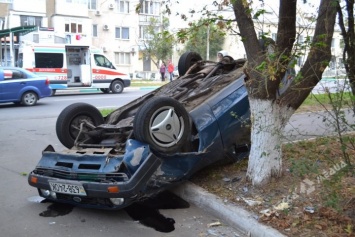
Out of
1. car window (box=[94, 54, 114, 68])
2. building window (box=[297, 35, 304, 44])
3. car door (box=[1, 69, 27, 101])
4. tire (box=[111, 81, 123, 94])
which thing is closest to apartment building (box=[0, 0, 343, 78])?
car window (box=[94, 54, 114, 68])

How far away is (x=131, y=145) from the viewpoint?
4.56 meters

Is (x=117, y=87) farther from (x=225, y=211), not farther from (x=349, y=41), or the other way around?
(x=349, y=41)

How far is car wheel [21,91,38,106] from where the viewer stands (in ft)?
50.8

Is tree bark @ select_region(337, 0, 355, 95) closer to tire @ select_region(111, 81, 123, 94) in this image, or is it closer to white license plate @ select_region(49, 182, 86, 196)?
white license plate @ select_region(49, 182, 86, 196)

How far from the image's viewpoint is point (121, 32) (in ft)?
147

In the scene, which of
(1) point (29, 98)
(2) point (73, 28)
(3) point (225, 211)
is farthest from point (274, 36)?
(2) point (73, 28)

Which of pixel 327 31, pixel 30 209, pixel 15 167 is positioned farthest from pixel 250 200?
pixel 15 167

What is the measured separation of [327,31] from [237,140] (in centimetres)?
195

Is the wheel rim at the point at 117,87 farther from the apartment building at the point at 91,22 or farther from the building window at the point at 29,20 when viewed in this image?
the building window at the point at 29,20

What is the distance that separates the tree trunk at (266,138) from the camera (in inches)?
193

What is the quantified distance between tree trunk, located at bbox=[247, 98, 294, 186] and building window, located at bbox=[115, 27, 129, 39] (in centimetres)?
4150

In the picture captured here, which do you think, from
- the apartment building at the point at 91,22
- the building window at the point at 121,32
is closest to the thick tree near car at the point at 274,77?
the apartment building at the point at 91,22

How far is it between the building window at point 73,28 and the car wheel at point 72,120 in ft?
121

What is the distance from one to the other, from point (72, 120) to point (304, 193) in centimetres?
316
